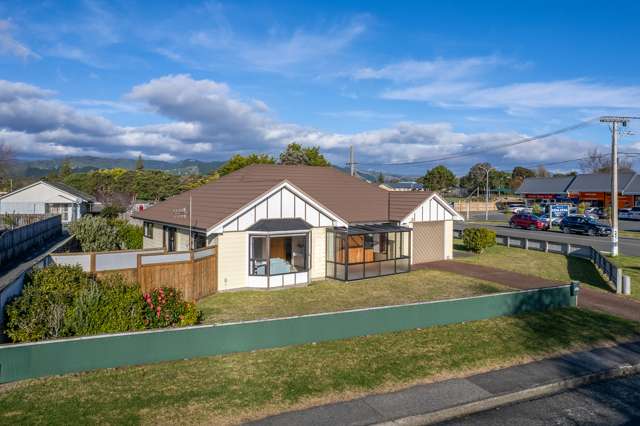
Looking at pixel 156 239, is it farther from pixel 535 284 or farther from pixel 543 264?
pixel 543 264

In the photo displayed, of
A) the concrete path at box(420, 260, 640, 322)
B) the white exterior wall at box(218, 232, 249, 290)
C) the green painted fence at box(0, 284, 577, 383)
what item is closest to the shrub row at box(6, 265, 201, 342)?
the green painted fence at box(0, 284, 577, 383)

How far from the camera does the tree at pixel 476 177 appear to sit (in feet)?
398

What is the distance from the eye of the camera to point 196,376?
397 inches

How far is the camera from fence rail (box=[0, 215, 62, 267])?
49.2 feet

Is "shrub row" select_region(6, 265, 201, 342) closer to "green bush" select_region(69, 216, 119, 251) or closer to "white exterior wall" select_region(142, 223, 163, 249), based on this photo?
"white exterior wall" select_region(142, 223, 163, 249)

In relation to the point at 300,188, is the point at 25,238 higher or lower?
lower

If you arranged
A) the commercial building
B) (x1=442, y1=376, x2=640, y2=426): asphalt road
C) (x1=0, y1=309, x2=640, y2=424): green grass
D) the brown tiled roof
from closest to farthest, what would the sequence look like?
1. (x1=0, y1=309, x2=640, y2=424): green grass
2. (x1=442, y1=376, x2=640, y2=426): asphalt road
3. the brown tiled roof
4. the commercial building

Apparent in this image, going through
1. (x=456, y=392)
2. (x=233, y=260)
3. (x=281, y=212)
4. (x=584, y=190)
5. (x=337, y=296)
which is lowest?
(x=456, y=392)

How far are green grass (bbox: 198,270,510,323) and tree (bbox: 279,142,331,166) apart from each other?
3620 centimetres

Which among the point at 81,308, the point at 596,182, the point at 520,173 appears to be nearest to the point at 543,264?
the point at 81,308

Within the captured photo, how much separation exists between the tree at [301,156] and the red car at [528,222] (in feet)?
75.3

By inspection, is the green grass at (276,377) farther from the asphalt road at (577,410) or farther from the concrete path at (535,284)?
the concrete path at (535,284)

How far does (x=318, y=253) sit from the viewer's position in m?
22.2

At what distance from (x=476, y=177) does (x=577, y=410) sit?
124m
